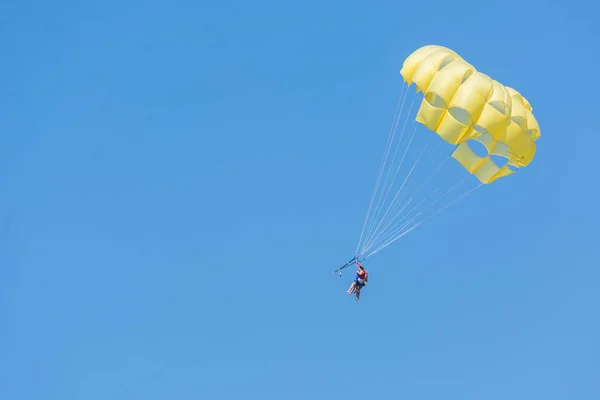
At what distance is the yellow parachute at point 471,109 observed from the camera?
46.2 metres

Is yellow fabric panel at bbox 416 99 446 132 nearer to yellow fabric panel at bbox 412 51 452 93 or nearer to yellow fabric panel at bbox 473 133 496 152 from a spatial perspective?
yellow fabric panel at bbox 412 51 452 93

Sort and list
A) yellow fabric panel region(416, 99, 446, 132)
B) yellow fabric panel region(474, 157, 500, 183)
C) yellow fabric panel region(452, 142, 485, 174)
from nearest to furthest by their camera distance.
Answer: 1. yellow fabric panel region(416, 99, 446, 132)
2. yellow fabric panel region(474, 157, 500, 183)
3. yellow fabric panel region(452, 142, 485, 174)

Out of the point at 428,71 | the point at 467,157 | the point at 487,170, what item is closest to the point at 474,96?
the point at 428,71

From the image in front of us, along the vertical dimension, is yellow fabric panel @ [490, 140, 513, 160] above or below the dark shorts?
above

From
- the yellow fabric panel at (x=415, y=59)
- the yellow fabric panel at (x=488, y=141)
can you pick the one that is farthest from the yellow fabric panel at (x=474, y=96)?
the yellow fabric panel at (x=415, y=59)

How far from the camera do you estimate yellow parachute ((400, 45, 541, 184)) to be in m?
46.2

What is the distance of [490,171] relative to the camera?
158ft

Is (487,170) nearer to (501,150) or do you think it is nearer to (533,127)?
(501,150)

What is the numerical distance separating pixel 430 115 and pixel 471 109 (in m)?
1.53

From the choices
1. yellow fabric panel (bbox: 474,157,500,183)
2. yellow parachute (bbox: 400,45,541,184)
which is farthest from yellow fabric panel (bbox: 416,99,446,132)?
yellow fabric panel (bbox: 474,157,500,183)

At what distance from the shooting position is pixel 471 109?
152 ft

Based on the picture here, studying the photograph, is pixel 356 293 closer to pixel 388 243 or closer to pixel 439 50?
pixel 388 243

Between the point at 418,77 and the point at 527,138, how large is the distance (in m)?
3.90

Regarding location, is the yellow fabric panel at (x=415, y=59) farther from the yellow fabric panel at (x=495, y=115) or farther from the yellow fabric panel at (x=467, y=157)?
the yellow fabric panel at (x=467, y=157)
